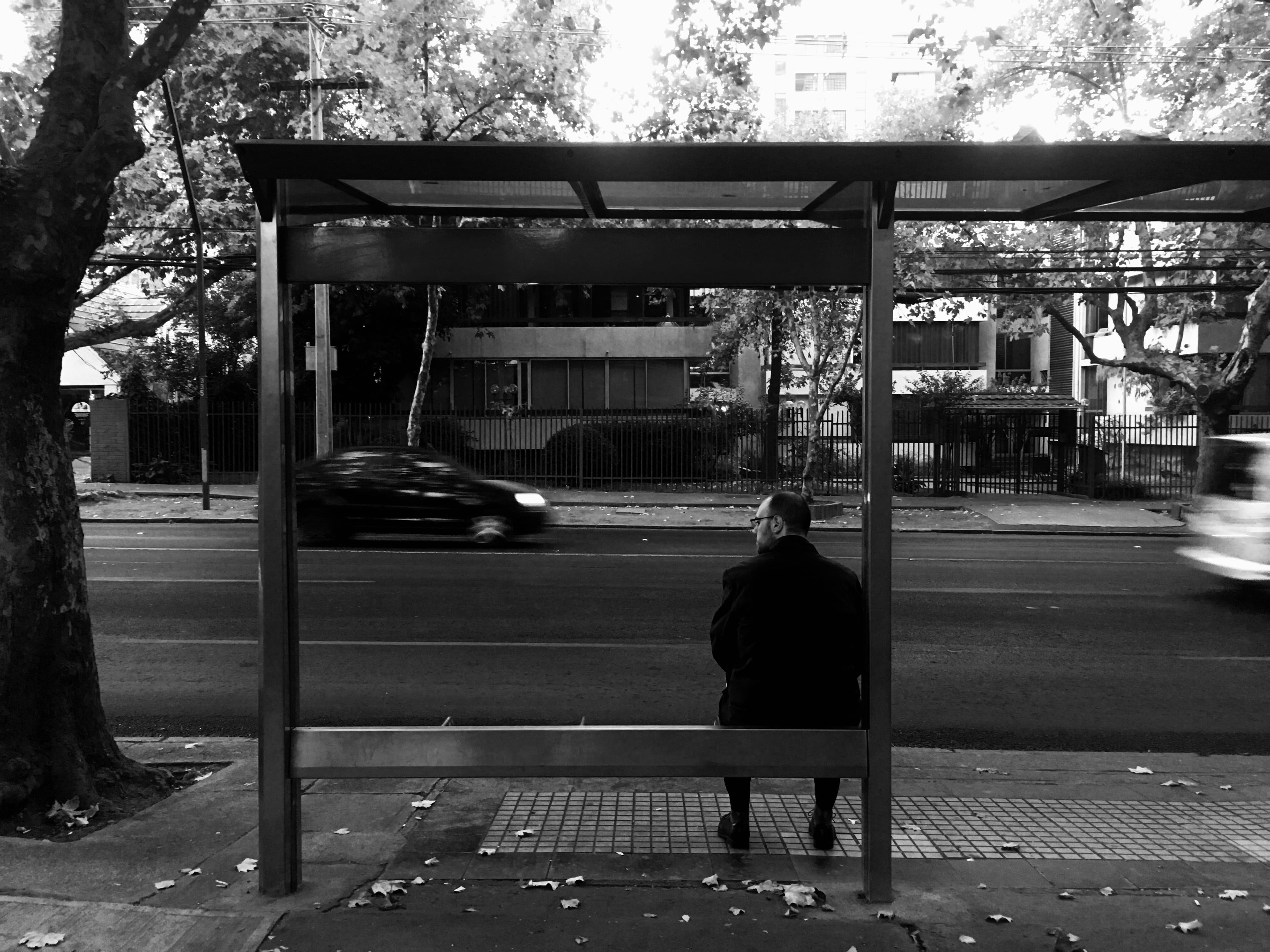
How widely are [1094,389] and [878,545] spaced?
39.8m

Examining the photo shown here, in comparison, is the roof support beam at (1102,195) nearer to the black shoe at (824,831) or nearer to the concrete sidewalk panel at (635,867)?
the black shoe at (824,831)

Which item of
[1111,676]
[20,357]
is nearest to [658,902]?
[20,357]

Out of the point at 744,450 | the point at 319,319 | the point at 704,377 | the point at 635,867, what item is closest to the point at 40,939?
the point at 635,867

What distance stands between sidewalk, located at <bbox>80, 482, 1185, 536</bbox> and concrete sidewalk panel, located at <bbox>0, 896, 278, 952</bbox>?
16582 millimetres

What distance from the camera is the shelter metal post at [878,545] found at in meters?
4.20

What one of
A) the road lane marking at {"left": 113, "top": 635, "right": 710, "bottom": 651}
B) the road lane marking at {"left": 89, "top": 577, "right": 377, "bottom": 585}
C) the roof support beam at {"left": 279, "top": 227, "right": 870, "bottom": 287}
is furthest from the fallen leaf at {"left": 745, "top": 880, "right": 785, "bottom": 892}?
the road lane marking at {"left": 89, "top": 577, "right": 377, "bottom": 585}

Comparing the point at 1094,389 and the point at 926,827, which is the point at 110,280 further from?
the point at 1094,389

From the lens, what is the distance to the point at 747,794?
15.8 ft

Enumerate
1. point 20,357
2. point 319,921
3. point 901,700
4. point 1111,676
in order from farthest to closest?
point 1111,676
point 901,700
point 20,357
point 319,921

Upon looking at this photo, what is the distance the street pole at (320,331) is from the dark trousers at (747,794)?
16.2m

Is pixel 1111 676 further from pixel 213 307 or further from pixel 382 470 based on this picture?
pixel 213 307

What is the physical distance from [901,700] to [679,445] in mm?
20424

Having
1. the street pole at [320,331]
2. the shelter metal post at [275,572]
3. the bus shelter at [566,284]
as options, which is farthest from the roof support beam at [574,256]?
the street pole at [320,331]

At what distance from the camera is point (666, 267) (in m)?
4.25
